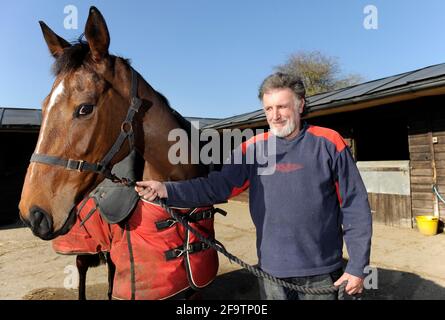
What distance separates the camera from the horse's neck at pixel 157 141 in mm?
1767

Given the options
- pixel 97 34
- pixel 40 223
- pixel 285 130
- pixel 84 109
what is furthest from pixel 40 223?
pixel 285 130

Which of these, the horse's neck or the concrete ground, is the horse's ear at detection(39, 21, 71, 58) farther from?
the concrete ground

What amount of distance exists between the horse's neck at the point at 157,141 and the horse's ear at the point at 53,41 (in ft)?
1.73

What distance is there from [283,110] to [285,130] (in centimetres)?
10

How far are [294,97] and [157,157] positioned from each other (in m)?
0.85

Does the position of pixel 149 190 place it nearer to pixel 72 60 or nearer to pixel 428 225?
pixel 72 60

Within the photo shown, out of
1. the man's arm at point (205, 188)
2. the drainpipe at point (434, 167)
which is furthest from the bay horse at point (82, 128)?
the drainpipe at point (434, 167)

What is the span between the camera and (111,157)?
1.55 metres

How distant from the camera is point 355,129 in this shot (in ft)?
22.8

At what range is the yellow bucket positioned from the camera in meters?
5.20

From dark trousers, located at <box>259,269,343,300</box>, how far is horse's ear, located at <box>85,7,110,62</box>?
1.49 metres

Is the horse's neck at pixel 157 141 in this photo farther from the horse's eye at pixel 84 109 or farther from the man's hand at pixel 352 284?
the man's hand at pixel 352 284

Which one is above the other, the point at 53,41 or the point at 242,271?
the point at 53,41
